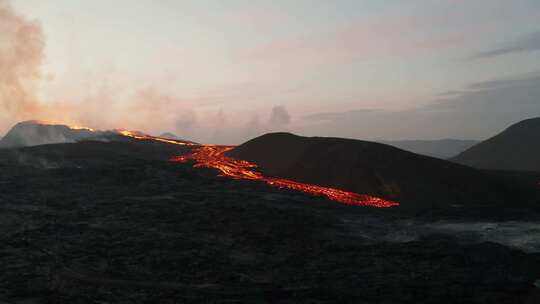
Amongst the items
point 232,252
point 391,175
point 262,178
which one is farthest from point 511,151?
point 232,252

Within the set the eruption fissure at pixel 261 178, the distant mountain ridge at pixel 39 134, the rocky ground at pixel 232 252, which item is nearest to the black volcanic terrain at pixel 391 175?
the eruption fissure at pixel 261 178

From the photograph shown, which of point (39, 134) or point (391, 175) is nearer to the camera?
point (391, 175)

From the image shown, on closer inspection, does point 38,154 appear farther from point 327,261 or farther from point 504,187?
point 504,187

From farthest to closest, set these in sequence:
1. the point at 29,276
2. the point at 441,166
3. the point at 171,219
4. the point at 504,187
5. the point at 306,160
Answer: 1. the point at 306,160
2. the point at 441,166
3. the point at 504,187
4. the point at 171,219
5. the point at 29,276

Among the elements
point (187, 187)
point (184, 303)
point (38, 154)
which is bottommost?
point (184, 303)

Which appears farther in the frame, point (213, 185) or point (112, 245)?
point (213, 185)

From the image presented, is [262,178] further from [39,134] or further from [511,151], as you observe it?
[511,151]

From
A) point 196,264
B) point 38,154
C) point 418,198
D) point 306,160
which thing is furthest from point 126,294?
point 38,154
